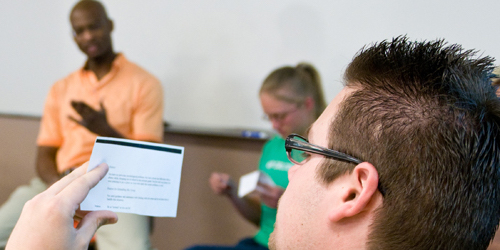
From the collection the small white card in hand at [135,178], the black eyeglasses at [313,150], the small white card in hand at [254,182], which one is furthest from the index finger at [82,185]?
the small white card in hand at [254,182]

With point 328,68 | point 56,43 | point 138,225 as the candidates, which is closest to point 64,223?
point 138,225

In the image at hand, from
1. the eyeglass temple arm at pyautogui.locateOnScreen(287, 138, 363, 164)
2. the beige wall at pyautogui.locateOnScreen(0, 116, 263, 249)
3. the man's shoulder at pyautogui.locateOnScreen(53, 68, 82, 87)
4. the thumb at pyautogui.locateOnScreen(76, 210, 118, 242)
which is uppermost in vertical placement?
the eyeglass temple arm at pyautogui.locateOnScreen(287, 138, 363, 164)

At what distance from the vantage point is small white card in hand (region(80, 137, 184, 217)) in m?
0.69

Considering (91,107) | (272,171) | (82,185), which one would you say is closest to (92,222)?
(82,185)

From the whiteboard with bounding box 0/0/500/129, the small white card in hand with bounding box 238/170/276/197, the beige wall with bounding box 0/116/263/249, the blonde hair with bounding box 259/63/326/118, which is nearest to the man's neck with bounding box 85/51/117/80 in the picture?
the whiteboard with bounding box 0/0/500/129

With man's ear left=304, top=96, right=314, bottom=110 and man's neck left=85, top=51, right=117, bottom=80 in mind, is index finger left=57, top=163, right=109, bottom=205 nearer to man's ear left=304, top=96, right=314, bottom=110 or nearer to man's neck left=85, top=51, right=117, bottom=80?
man's ear left=304, top=96, right=314, bottom=110

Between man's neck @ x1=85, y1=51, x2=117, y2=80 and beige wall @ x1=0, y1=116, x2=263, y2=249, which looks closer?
man's neck @ x1=85, y1=51, x2=117, y2=80

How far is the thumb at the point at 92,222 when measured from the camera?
2.10ft

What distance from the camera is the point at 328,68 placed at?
66.7 inches

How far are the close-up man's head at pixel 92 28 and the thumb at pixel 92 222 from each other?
139 centimetres

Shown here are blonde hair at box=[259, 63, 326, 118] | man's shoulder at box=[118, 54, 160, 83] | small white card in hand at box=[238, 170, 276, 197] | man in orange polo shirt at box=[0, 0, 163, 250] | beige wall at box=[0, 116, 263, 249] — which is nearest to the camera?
small white card in hand at box=[238, 170, 276, 197]

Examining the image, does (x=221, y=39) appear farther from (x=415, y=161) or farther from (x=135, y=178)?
(x=415, y=161)

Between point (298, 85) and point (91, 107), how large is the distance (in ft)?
2.93

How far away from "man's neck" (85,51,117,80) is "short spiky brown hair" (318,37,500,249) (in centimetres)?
159
